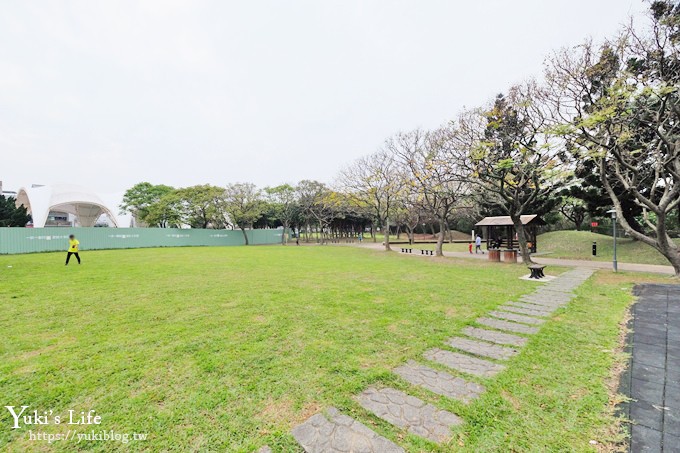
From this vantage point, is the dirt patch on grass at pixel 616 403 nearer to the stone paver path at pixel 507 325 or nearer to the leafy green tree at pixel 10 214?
the stone paver path at pixel 507 325

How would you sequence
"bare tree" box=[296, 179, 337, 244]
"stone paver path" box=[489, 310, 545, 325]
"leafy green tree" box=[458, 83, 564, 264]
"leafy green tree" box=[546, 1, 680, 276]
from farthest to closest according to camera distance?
"bare tree" box=[296, 179, 337, 244] < "leafy green tree" box=[458, 83, 564, 264] < "leafy green tree" box=[546, 1, 680, 276] < "stone paver path" box=[489, 310, 545, 325]

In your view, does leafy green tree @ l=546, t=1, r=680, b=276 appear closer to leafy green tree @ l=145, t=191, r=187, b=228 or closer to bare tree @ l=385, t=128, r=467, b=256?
bare tree @ l=385, t=128, r=467, b=256

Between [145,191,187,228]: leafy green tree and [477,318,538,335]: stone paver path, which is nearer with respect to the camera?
[477,318,538,335]: stone paver path

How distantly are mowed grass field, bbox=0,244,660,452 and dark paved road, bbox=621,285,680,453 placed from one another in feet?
0.63

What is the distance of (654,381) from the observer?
2.66 metres

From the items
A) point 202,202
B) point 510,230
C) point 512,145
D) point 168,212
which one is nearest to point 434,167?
point 512,145

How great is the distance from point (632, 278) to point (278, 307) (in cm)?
1034

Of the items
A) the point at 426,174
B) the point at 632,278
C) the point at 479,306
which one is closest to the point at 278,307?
the point at 479,306

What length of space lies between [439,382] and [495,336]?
5.51 feet

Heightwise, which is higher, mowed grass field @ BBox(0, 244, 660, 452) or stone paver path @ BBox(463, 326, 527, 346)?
mowed grass field @ BBox(0, 244, 660, 452)

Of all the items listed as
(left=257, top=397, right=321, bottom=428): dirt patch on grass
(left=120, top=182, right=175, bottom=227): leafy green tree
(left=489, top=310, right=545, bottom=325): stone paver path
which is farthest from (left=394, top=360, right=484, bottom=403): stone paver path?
(left=120, top=182, right=175, bottom=227): leafy green tree

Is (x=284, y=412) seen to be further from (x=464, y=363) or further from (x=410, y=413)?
(x=464, y=363)

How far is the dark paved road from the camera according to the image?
76.4 inches

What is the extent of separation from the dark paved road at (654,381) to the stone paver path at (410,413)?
1.15 meters
